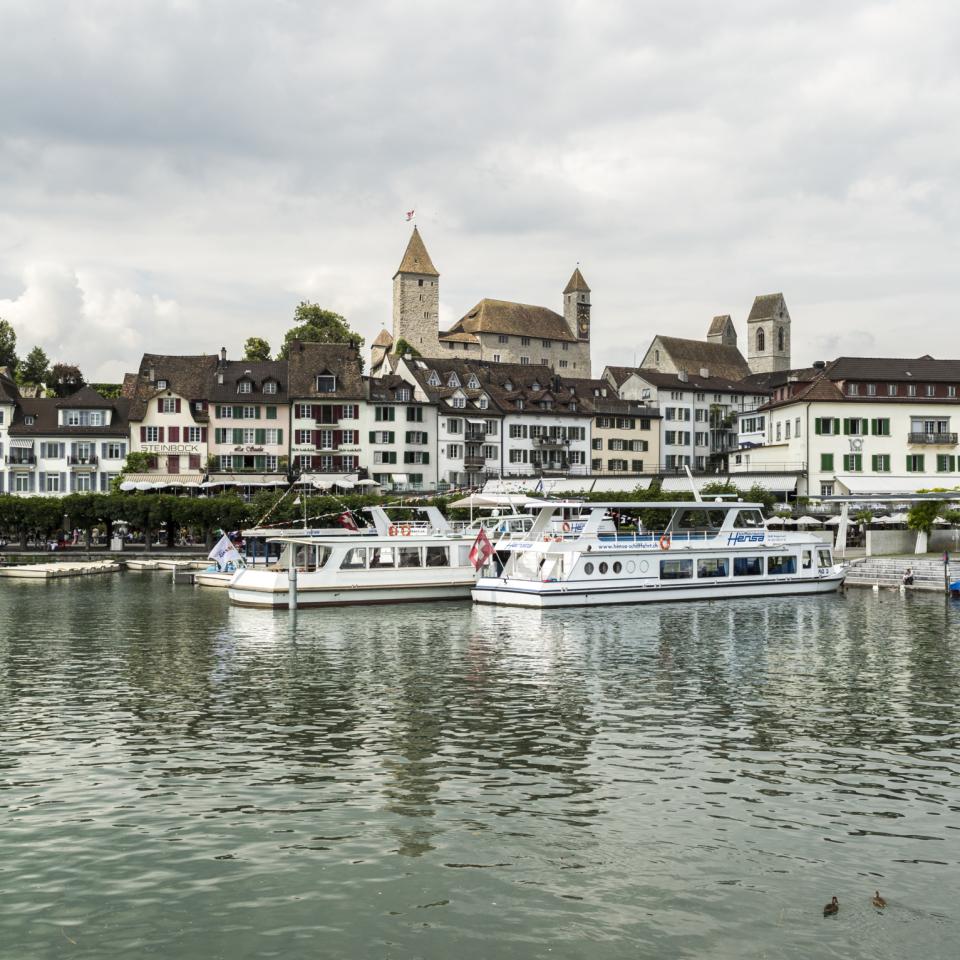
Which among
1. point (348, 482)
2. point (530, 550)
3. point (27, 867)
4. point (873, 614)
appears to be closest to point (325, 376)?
point (348, 482)

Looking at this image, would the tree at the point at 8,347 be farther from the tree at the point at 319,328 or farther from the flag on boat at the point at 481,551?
the flag on boat at the point at 481,551

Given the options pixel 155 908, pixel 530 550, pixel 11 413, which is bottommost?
pixel 155 908

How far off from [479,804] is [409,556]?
38277 mm

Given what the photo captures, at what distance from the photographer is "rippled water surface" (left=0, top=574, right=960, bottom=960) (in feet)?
47.9

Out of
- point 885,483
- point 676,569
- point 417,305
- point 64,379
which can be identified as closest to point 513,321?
point 417,305

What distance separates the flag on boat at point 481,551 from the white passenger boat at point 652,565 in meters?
1.22

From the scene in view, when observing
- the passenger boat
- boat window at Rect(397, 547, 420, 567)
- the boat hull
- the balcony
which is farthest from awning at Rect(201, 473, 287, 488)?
the balcony

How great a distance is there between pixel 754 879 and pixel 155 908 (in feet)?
27.7

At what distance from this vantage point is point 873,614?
52.3m

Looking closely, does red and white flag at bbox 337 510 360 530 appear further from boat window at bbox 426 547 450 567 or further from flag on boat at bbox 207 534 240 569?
flag on boat at bbox 207 534 240 569

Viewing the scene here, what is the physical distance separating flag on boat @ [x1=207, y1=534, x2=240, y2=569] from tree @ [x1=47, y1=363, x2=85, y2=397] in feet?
270

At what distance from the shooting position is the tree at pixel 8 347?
14314 centimetres

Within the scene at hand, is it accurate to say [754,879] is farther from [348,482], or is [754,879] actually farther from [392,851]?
[348,482]

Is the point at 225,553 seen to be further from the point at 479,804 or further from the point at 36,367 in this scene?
the point at 36,367
